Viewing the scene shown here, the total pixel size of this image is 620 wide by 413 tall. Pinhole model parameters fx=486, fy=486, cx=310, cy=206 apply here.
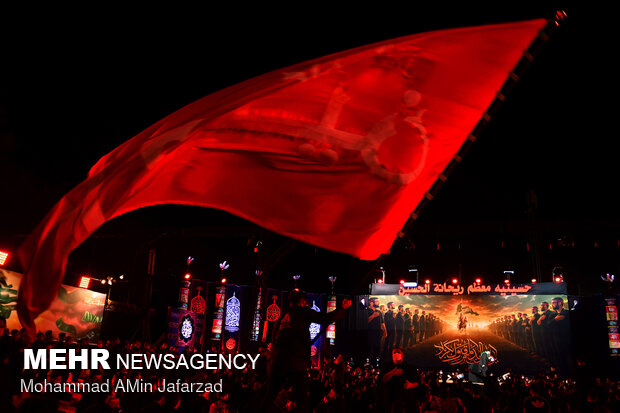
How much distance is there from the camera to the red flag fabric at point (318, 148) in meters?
3.71

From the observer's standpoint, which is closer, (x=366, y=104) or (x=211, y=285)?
(x=366, y=104)

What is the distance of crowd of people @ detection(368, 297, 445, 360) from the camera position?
3073 centimetres

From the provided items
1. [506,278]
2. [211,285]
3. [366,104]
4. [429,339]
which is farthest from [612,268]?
[366,104]

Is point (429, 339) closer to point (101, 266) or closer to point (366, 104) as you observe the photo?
point (101, 266)

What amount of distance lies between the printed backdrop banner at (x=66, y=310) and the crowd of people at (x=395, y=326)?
1711 centimetres

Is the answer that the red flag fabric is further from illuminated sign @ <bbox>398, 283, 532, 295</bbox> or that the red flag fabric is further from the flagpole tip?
illuminated sign @ <bbox>398, 283, 532, 295</bbox>

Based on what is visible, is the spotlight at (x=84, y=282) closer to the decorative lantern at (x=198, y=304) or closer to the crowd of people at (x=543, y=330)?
the decorative lantern at (x=198, y=304)

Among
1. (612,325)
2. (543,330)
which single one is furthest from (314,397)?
(612,325)

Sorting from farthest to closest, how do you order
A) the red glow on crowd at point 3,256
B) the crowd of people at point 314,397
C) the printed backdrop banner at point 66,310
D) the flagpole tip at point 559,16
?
1. the printed backdrop banner at point 66,310
2. the red glow on crowd at point 3,256
3. the crowd of people at point 314,397
4. the flagpole tip at point 559,16

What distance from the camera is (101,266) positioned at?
25500mm

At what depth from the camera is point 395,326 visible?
103 ft

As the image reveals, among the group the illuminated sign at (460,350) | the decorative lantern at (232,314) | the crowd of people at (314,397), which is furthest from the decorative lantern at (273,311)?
the crowd of people at (314,397)

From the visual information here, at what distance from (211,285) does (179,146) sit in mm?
27833

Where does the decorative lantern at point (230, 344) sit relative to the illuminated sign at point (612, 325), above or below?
below
